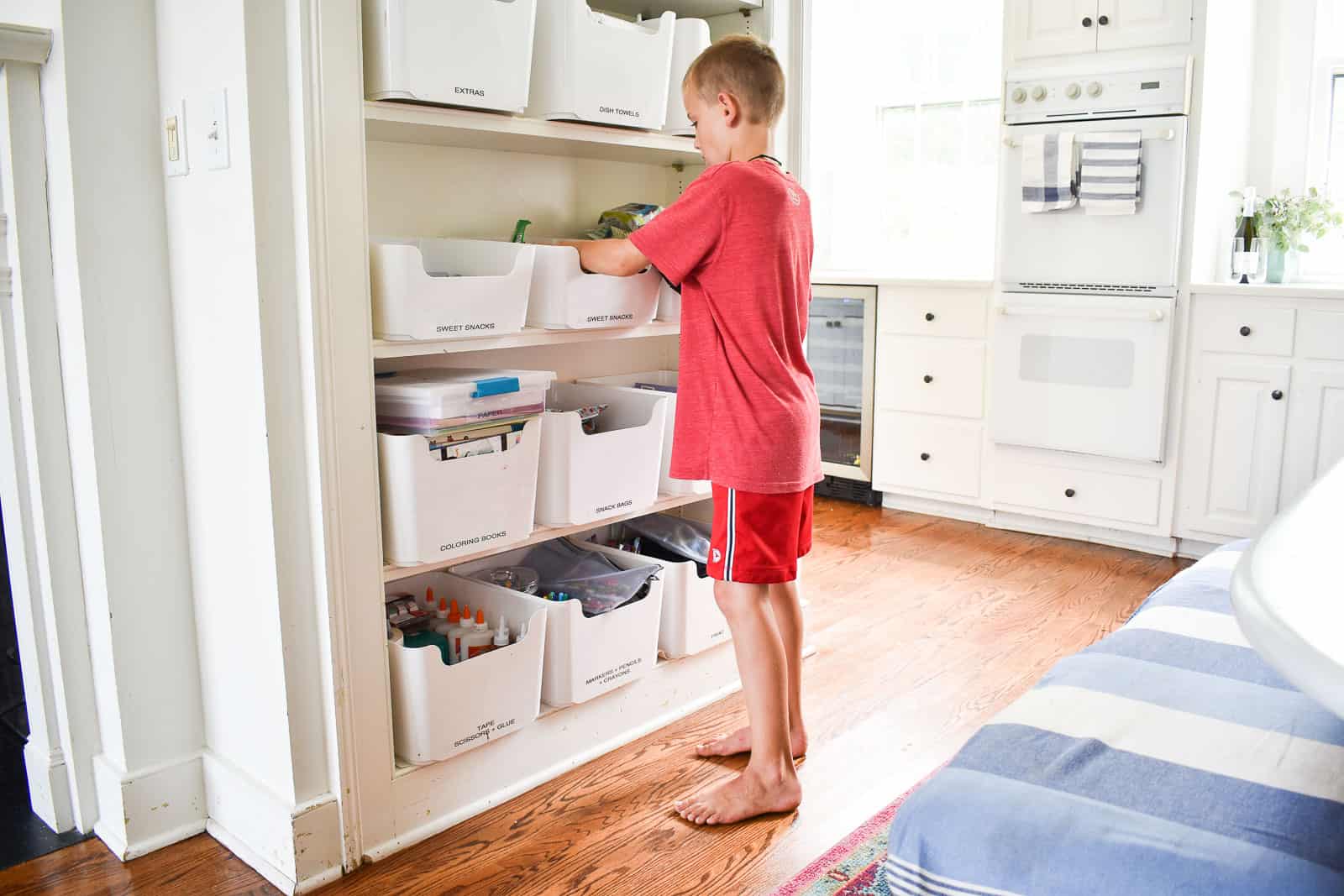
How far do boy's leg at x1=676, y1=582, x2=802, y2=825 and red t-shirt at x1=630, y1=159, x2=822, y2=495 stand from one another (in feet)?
0.79

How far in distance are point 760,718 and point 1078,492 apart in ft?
7.25

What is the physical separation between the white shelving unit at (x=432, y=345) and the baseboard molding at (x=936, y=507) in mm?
1741

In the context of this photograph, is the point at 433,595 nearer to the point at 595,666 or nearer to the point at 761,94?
the point at 595,666

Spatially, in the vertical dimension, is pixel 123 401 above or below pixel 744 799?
above

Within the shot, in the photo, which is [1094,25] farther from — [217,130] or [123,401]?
[123,401]

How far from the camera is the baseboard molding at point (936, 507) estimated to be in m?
4.10

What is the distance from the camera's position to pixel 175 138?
1.79m

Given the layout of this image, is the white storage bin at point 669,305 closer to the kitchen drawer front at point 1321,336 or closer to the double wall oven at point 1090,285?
the double wall oven at point 1090,285

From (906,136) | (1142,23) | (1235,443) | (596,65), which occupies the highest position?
(1142,23)

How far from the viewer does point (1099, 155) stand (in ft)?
11.7

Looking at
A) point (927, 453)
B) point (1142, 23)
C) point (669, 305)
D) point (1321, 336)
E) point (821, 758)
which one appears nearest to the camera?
point (821, 758)

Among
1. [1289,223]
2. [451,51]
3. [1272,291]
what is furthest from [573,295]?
[1289,223]

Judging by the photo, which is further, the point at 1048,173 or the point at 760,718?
the point at 1048,173

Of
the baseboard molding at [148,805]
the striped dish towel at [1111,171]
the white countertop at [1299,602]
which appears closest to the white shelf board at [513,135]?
the baseboard molding at [148,805]
